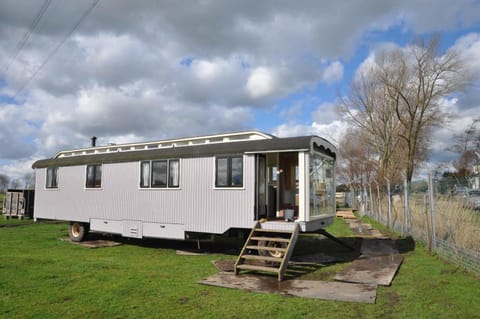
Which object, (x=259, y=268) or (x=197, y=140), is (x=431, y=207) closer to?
(x=259, y=268)

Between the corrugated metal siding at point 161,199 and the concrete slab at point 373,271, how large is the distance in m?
2.45

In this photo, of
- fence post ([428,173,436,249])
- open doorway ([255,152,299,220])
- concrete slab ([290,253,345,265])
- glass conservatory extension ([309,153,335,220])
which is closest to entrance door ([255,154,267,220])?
open doorway ([255,152,299,220])

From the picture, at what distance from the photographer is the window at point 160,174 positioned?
1006 cm

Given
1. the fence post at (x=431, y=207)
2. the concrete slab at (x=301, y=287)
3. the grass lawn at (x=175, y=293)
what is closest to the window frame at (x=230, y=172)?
the grass lawn at (x=175, y=293)

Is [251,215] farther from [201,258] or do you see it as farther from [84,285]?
[84,285]

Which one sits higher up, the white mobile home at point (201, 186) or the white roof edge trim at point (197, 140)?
the white roof edge trim at point (197, 140)

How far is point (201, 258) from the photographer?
9.23m

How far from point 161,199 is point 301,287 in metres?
5.15

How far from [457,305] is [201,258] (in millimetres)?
5726

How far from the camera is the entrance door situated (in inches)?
342

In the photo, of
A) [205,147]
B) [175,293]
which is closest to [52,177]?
[205,147]

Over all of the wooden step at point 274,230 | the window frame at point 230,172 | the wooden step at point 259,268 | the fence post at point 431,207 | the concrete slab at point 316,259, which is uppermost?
the window frame at point 230,172

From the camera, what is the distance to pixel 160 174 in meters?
10.3

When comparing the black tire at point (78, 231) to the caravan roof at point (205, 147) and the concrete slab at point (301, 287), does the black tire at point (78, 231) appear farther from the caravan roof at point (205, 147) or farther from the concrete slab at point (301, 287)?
the concrete slab at point (301, 287)
